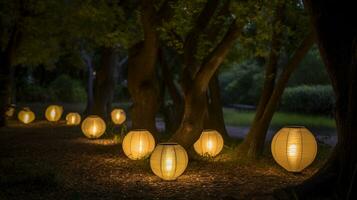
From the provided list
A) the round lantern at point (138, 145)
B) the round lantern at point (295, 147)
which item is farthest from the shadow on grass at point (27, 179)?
the round lantern at point (295, 147)

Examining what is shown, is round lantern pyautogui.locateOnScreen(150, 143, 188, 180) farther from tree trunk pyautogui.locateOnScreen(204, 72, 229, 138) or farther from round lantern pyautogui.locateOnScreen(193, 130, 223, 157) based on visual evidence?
tree trunk pyautogui.locateOnScreen(204, 72, 229, 138)

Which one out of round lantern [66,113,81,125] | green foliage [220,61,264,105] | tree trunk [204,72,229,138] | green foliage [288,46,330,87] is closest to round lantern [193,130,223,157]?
tree trunk [204,72,229,138]

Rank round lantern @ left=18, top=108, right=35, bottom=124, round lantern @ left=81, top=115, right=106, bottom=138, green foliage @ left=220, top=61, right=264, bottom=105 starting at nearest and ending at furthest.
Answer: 1. round lantern @ left=81, top=115, right=106, bottom=138
2. round lantern @ left=18, top=108, right=35, bottom=124
3. green foliage @ left=220, top=61, right=264, bottom=105

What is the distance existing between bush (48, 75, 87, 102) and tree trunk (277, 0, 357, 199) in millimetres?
40600

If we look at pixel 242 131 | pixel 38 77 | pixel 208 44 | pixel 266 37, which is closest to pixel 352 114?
pixel 266 37

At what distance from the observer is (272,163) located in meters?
10.6

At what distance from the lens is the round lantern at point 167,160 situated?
328 inches

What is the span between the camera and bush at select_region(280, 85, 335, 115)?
101 feet

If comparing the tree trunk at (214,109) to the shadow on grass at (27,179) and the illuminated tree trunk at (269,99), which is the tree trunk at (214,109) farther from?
the shadow on grass at (27,179)

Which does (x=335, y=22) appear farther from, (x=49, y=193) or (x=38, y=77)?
(x=38, y=77)

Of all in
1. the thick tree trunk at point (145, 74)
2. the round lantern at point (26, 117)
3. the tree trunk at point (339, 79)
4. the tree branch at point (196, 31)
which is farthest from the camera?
the round lantern at point (26, 117)

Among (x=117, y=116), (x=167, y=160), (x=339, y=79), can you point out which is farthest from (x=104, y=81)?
(x=339, y=79)

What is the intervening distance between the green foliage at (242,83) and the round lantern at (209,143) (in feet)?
85.8

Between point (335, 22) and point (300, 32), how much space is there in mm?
8647
